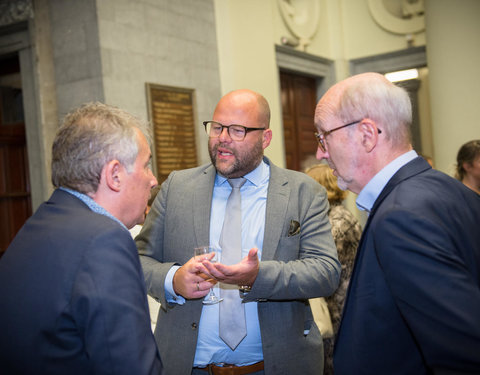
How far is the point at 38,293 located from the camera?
1.38 metres

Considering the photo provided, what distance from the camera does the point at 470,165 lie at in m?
4.75

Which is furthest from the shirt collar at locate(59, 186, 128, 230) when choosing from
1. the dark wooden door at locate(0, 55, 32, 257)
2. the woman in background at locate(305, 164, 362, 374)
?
the dark wooden door at locate(0, 55, 32, 257)

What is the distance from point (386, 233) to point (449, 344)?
0.33 m

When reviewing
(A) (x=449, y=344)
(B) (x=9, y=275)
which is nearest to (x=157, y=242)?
(B) (x=9, y=275)

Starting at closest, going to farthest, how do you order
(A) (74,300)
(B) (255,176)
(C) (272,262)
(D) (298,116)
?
(A) (74,300) → (C) (272,262) → (B) (255,176) → (D) (298,116)

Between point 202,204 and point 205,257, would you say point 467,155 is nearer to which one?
point 202,204

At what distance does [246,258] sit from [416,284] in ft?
2.92

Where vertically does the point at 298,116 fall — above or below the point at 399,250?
above

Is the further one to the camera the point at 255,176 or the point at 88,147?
the point at 255,176

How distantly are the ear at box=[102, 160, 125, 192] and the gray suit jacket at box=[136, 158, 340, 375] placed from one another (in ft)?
2.57

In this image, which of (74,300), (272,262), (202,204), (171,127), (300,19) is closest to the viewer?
(74,300)

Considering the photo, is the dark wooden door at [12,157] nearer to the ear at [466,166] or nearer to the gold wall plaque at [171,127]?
the gold wall plaque at [171,127]

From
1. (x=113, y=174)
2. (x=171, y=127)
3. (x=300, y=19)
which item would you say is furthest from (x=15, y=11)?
(x=300, y=19)

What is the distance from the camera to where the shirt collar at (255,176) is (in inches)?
106
